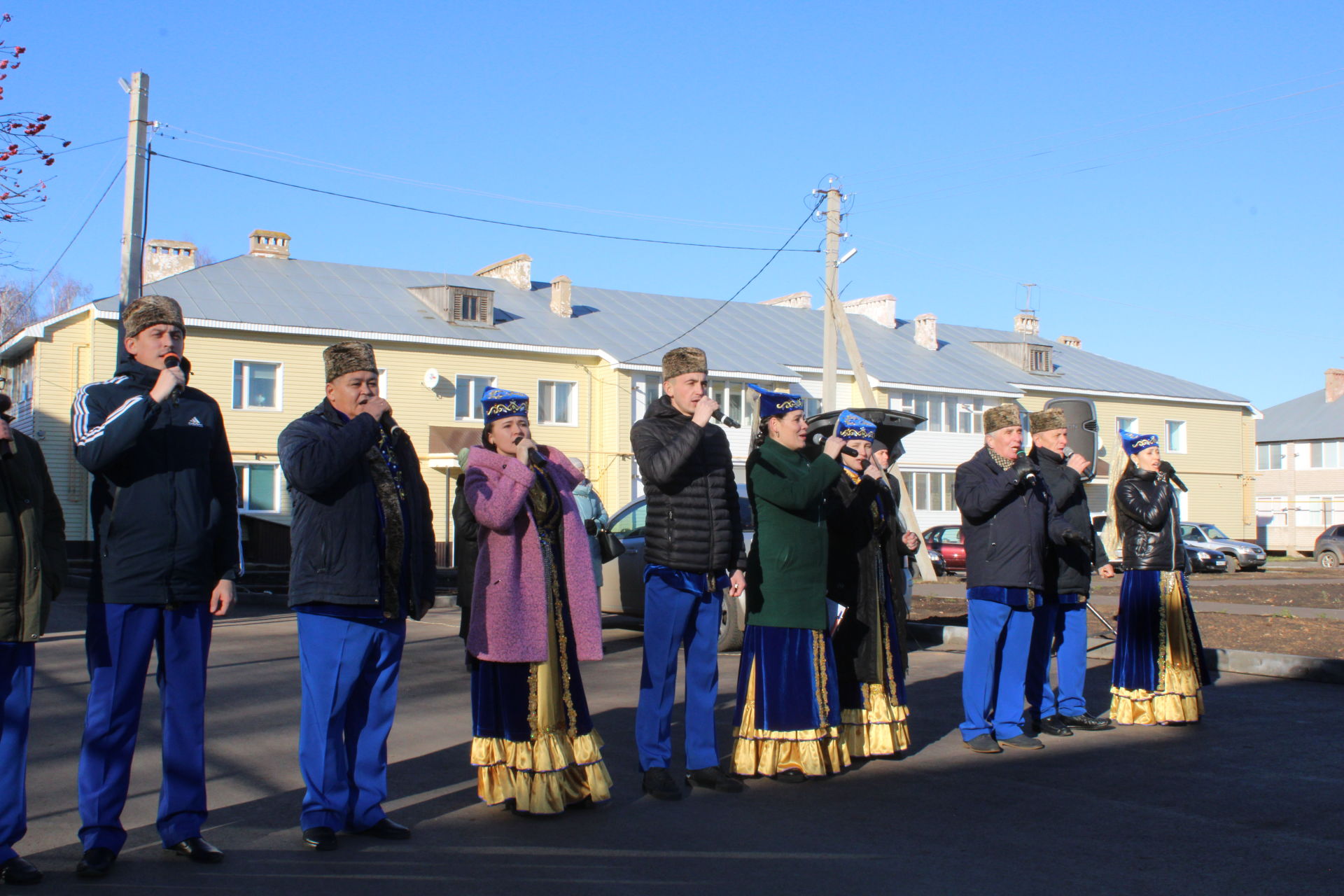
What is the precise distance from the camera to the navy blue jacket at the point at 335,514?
4.73m

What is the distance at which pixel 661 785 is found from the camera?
568cm

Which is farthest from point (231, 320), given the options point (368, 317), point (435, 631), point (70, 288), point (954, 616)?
point (70, 288)

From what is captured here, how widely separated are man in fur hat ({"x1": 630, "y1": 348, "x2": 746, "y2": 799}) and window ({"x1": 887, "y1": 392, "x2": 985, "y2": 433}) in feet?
129

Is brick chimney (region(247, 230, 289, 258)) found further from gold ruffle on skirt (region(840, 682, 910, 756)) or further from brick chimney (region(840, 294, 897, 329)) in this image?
gold ruffle on skirt (region(840, 682, 910, 756))

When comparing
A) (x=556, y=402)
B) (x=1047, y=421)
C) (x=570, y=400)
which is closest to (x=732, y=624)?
(x=1047, y=421)

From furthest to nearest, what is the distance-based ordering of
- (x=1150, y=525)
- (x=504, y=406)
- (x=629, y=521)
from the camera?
1. (x=629, y=521)
2. (x=1150, y=525)
3. (x=504, y=406)

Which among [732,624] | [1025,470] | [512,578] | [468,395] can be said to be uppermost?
[468,395]

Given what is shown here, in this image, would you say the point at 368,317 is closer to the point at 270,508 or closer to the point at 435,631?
the point at 270,508

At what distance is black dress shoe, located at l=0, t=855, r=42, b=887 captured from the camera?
14.0 ft

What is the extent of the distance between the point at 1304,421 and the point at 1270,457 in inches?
94.1

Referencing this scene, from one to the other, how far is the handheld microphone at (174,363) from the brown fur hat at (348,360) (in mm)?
583

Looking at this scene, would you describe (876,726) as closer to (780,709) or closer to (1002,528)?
(780,709)

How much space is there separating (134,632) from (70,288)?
59.2 meters

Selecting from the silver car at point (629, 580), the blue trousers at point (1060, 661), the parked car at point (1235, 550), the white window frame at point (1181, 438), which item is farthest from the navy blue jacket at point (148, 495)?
the white window frame at point (1181, 438)
